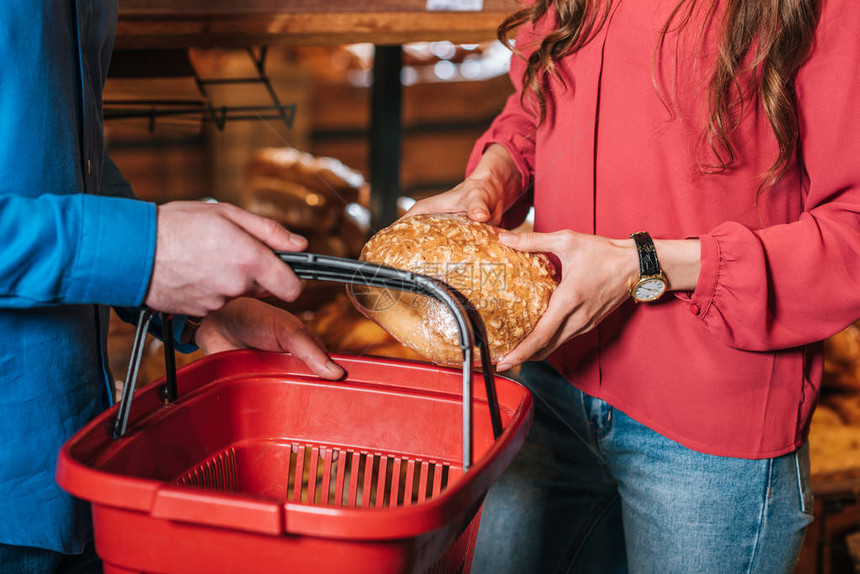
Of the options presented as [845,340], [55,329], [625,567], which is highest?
[55,329]

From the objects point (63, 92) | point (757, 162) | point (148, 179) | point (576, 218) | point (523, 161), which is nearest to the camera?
point (63, 92)

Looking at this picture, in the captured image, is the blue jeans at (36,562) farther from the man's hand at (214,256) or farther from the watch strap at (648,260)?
the watch strap at (648,260)

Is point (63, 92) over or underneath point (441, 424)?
over

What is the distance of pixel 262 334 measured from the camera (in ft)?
3.20

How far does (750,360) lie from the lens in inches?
37.8

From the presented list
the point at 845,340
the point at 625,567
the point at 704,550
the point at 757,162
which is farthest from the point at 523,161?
the point at 845,340

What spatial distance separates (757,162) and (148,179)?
11.0ft

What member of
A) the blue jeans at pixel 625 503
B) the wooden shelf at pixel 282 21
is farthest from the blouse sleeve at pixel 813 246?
the wooden shelf at pixel 282 21

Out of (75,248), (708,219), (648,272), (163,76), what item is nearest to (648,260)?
(648,272)

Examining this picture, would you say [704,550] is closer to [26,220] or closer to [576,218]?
[576,218]

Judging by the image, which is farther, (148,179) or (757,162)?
(148,179)

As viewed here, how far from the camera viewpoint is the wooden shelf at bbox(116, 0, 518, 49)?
1.26 meters

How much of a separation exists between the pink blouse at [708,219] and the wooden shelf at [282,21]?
0.32 m

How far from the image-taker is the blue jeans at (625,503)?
0.97 metres
